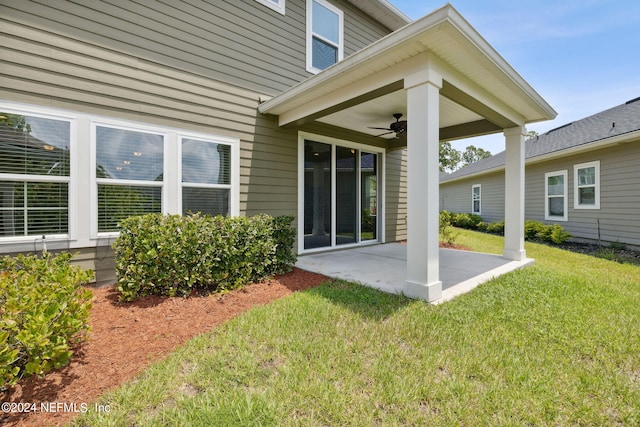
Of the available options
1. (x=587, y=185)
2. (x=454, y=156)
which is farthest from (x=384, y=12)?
(x=454, y=156)

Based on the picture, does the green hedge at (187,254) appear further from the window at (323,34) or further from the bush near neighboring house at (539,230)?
the bush near neighboring house at (539,230)

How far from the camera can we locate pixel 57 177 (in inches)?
135

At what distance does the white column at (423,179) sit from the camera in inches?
125

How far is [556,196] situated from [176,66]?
1176 cm

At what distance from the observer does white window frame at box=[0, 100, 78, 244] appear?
10.4ft

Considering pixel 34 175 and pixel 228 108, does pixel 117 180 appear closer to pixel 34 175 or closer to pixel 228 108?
pixel 34 175

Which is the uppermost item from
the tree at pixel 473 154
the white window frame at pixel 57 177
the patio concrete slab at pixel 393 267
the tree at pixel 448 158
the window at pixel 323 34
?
the tree at pixel 473 154

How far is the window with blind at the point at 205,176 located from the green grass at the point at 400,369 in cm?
226

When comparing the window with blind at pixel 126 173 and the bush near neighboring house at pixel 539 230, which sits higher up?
the window with blind at pixel 126 173

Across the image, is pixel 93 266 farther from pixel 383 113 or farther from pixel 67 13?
pixel 383 113

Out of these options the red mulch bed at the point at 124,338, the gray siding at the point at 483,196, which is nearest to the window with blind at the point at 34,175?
the red mulch bed at the point at 124,338

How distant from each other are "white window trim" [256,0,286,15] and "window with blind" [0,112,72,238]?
3.85 meters

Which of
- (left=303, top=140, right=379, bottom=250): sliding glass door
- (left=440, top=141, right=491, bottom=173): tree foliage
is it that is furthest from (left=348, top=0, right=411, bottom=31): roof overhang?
(left=440, top=141, right=491, bottom=173): tree foliage

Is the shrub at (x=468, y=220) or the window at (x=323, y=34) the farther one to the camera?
the shrub at (x=468, y=220)
